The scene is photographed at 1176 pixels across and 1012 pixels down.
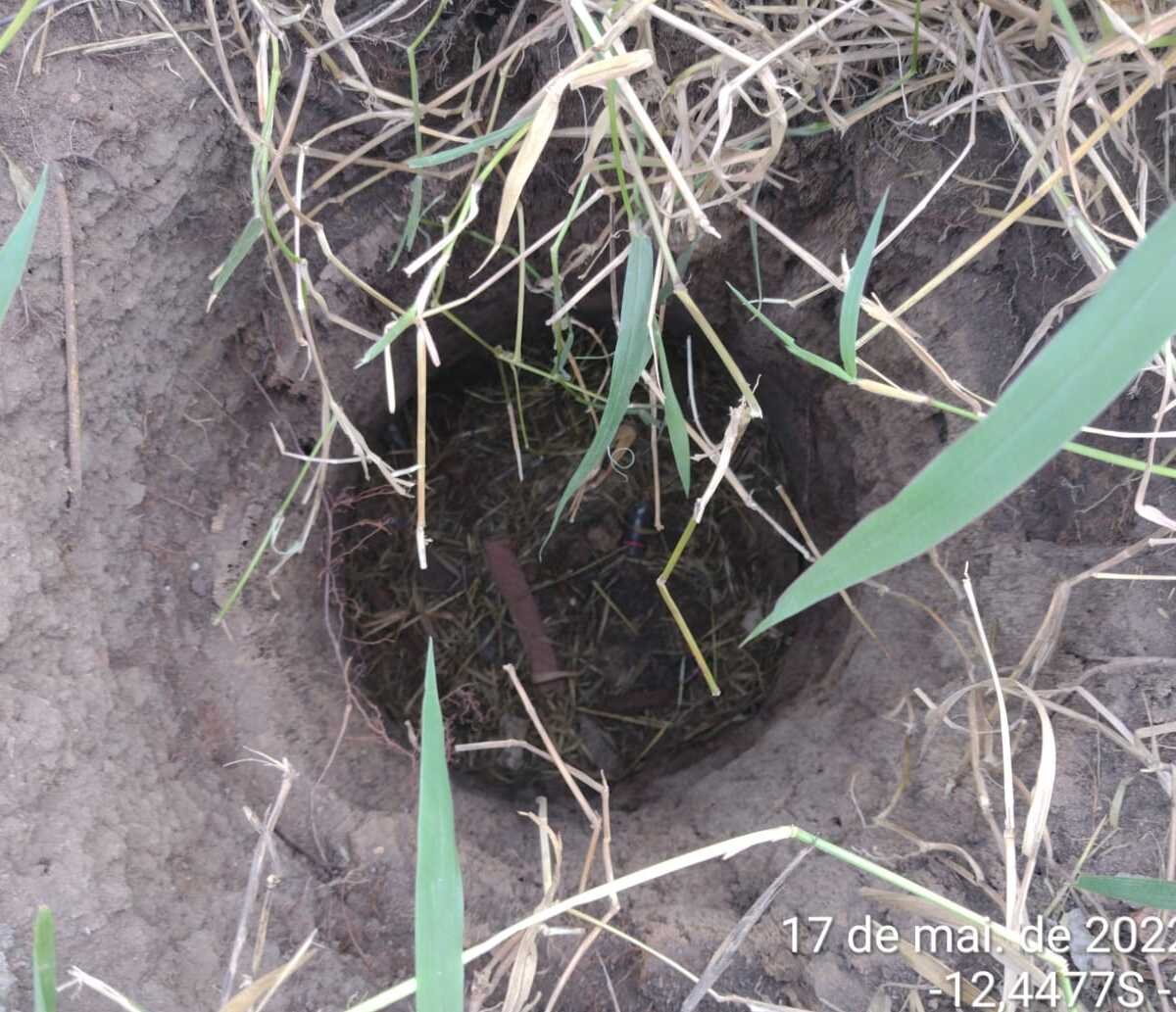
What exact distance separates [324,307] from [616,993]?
0.85 metres

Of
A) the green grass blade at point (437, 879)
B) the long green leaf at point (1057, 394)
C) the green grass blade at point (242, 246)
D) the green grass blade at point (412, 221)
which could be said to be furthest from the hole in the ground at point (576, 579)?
the long green leaf at point (1057, 394)

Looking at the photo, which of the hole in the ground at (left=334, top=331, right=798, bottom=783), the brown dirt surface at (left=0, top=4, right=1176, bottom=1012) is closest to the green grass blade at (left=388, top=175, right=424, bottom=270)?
the brown dirt surface at (left=0, top=4, right=1176, bottom=1012)

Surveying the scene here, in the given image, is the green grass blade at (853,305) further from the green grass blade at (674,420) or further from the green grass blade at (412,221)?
the green grass blade at (412,221)

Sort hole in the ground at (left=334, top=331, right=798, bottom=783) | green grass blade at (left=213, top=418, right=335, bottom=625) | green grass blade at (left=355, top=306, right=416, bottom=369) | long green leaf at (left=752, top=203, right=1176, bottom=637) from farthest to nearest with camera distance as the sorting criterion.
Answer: hole in the ground at (left=334, top=331, right=798, bottom=783), green grass blade at (left=213, top=418, right=335, bottom=625), green grass blade at (left=355, top=306, right=416, bottom=369), long green leaf at (left=752, top=203, right=1176, bottom=637)

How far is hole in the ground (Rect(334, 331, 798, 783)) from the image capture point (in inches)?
63.4

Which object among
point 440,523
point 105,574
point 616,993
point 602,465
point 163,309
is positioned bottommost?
point 616,993

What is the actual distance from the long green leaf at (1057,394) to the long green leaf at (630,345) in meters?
0.33

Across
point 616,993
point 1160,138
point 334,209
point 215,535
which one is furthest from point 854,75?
point 616,993

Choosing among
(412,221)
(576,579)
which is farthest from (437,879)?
(576,579)

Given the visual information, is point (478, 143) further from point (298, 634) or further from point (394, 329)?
point (298, 634)

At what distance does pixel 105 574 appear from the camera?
103 centimetres

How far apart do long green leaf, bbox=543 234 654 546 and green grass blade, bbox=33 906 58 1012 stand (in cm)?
53

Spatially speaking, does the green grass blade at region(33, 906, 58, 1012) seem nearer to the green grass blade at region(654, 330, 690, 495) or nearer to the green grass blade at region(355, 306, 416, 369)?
the green grass blade at region(355, 306, 416, 369)

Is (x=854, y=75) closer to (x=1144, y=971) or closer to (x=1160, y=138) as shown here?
(x=1160, y=138)
